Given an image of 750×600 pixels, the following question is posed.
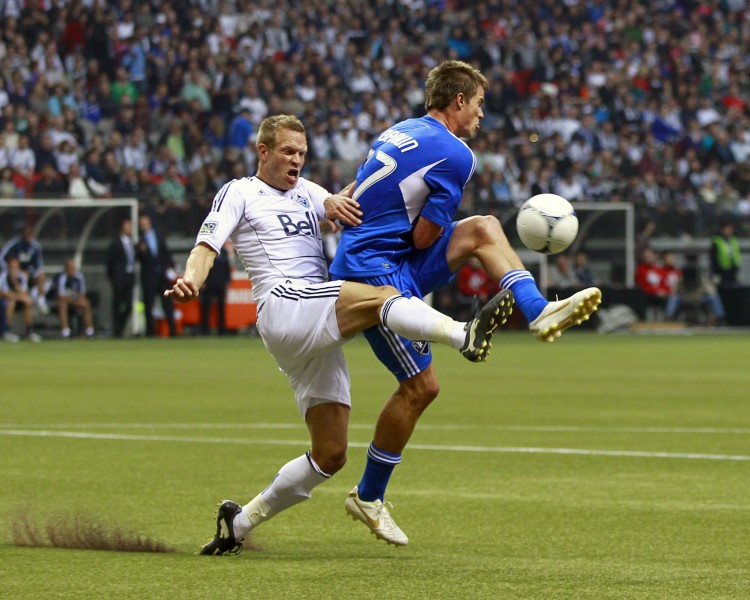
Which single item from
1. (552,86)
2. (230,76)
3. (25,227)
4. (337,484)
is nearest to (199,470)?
(337,484)

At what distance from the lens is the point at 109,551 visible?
7.04 metres

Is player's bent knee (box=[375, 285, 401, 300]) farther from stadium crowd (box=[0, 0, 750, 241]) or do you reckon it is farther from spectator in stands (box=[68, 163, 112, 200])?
spectator in stands (box=[68, 163, 112, 200])

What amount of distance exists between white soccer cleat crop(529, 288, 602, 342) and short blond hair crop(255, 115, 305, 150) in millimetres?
1655

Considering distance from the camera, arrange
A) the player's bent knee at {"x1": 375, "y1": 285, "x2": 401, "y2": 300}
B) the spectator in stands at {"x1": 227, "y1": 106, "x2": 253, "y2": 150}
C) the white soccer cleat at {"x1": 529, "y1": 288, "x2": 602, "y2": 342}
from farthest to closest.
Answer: the spectator in stands at {"x1": 227, "y1": 106, "x2": 253, "y2": 150}
the player's bent knee at {"x1": 375, "y1": 285, "x2": 401, "y2": 300}
the white soccer cleat at {"x1": 529, "y1": 288, "x2": 602, "y2": 342}

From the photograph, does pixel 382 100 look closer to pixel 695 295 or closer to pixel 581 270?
pixel 581 270

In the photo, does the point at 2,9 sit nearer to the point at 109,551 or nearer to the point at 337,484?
the point at 337,484

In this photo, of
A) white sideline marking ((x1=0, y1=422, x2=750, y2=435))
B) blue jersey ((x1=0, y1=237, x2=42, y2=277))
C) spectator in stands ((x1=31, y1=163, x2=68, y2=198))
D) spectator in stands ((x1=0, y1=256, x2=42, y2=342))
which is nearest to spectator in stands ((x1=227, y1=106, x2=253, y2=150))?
spectator in stands ((x1=31, y1=163, x2=68, y2=198))

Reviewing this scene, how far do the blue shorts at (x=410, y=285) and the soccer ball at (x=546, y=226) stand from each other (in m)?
0.39

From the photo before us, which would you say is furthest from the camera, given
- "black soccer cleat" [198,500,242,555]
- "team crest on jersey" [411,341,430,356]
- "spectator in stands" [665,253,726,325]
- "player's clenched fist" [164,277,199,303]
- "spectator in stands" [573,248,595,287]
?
"spectator in stands" [665,253,726,325]

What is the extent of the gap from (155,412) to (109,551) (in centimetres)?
779

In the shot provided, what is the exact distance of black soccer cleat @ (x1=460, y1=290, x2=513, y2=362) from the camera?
20.5ft

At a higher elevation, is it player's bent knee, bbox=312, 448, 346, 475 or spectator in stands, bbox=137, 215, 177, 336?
player's bent knee, bbox=312, 448, 346, 475

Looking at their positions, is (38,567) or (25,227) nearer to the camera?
(38,567)

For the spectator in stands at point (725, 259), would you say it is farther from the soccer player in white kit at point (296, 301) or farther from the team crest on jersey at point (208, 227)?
the team crest on jersey at point (208, 227)
